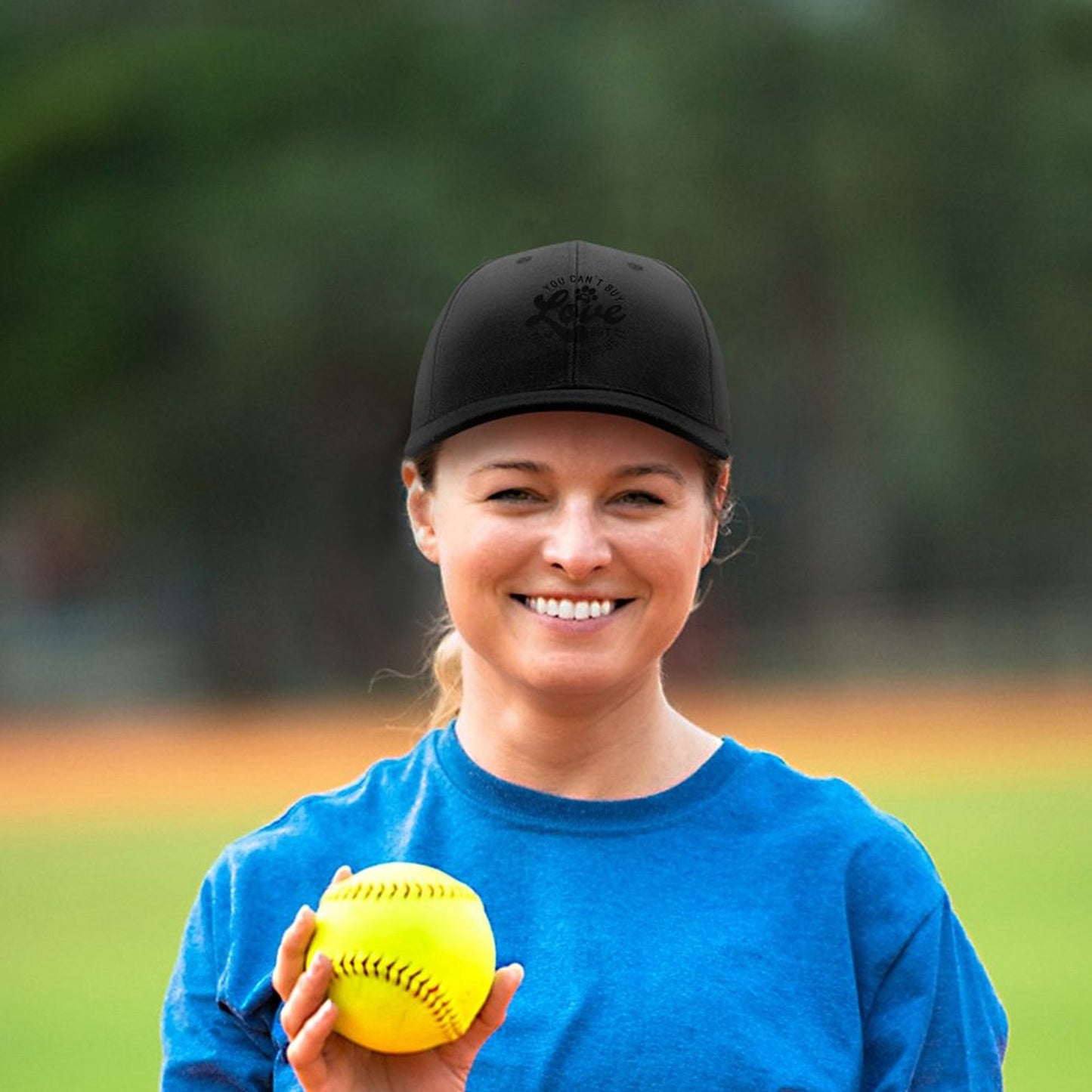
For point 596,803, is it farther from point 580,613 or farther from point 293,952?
point 293,952

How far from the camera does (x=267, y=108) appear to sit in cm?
2827

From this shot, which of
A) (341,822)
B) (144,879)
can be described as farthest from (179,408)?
(341,822)

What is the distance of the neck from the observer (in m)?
2.91


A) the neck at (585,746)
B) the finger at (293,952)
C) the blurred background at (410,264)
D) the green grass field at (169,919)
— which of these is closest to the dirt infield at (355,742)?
the green grass field at (169,919)

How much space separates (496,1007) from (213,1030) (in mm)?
447

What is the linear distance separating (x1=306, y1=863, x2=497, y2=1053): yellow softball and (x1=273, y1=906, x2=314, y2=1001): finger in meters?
0.03

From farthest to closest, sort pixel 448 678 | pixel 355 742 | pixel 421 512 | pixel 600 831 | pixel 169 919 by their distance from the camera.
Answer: pixel 355 742, pixel 169 919, pixel 448 678, pixel 421 512, pixel 600 831

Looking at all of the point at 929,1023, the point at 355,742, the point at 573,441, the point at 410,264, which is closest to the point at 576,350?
the point at 573,441

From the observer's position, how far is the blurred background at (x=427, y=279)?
2709 cm

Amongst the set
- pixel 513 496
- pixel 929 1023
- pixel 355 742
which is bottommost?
pixel 929 1023

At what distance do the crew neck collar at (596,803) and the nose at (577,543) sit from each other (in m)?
0.33

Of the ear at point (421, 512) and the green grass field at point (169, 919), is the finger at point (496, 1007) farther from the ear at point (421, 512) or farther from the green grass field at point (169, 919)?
the green grass field at point (169, 919)

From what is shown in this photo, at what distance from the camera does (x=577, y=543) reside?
274 centimetres

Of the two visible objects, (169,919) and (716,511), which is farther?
(169,919)
